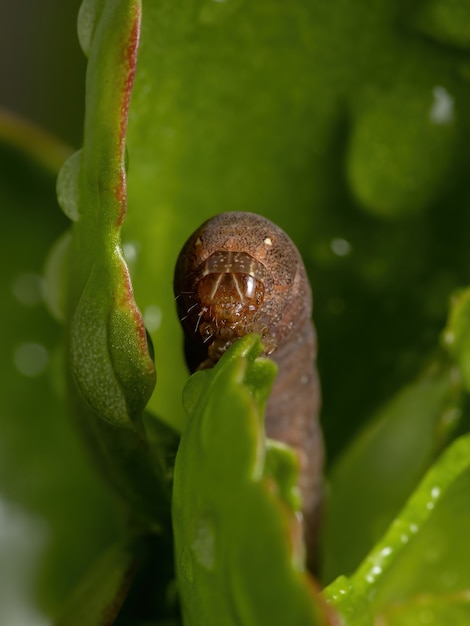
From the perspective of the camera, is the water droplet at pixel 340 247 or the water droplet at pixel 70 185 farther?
the water droplet at pixel 340 247

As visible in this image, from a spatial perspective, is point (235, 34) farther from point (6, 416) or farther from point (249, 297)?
point (6, 416)

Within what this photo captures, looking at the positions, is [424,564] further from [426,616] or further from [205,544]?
[205,544]

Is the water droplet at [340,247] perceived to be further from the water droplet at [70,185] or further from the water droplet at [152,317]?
the water droplet at [70,185]

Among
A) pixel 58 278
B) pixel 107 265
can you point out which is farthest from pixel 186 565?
pixel 58 278

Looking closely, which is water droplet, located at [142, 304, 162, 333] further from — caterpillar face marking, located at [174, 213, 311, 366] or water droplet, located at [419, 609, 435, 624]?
water droplet, located at [419, 609, 435, 624]

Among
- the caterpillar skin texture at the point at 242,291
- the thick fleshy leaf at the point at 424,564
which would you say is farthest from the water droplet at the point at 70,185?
the thick fleshy leaf at the point at 424,564

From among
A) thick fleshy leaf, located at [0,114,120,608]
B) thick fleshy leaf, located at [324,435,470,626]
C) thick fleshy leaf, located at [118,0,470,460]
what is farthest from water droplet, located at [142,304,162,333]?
thick fleshy leaf, located at [324,435,470,626]
